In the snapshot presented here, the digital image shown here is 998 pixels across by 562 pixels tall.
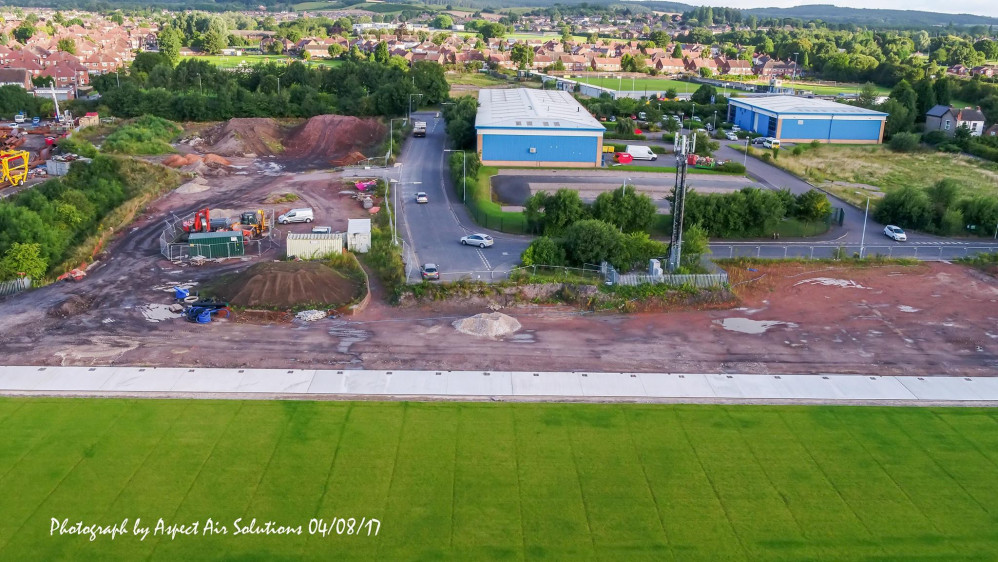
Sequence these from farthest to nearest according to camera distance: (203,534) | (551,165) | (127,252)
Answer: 1. (551,165)
2. (127,252)
3. (203,534)

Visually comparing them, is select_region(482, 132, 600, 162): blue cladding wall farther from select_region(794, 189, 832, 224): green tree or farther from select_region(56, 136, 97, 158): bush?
select_region(56, 136, 97, 158): bush

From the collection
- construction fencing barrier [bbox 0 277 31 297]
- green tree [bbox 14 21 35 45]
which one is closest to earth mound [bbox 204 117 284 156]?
construction fencing barrier [bbox 0 277 31 297]

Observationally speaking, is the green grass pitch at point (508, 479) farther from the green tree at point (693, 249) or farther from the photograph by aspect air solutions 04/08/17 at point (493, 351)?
the green tree at point (693, 249)

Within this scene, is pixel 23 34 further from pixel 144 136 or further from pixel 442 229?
pixel 442 229

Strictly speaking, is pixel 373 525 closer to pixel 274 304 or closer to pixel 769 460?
→ pixel 769 460

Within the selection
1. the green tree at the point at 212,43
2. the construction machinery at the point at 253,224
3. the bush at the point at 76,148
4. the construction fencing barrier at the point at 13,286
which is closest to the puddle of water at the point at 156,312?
the construction fencing barrier at the point at 13,286

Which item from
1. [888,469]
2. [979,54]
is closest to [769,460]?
[888,469]
